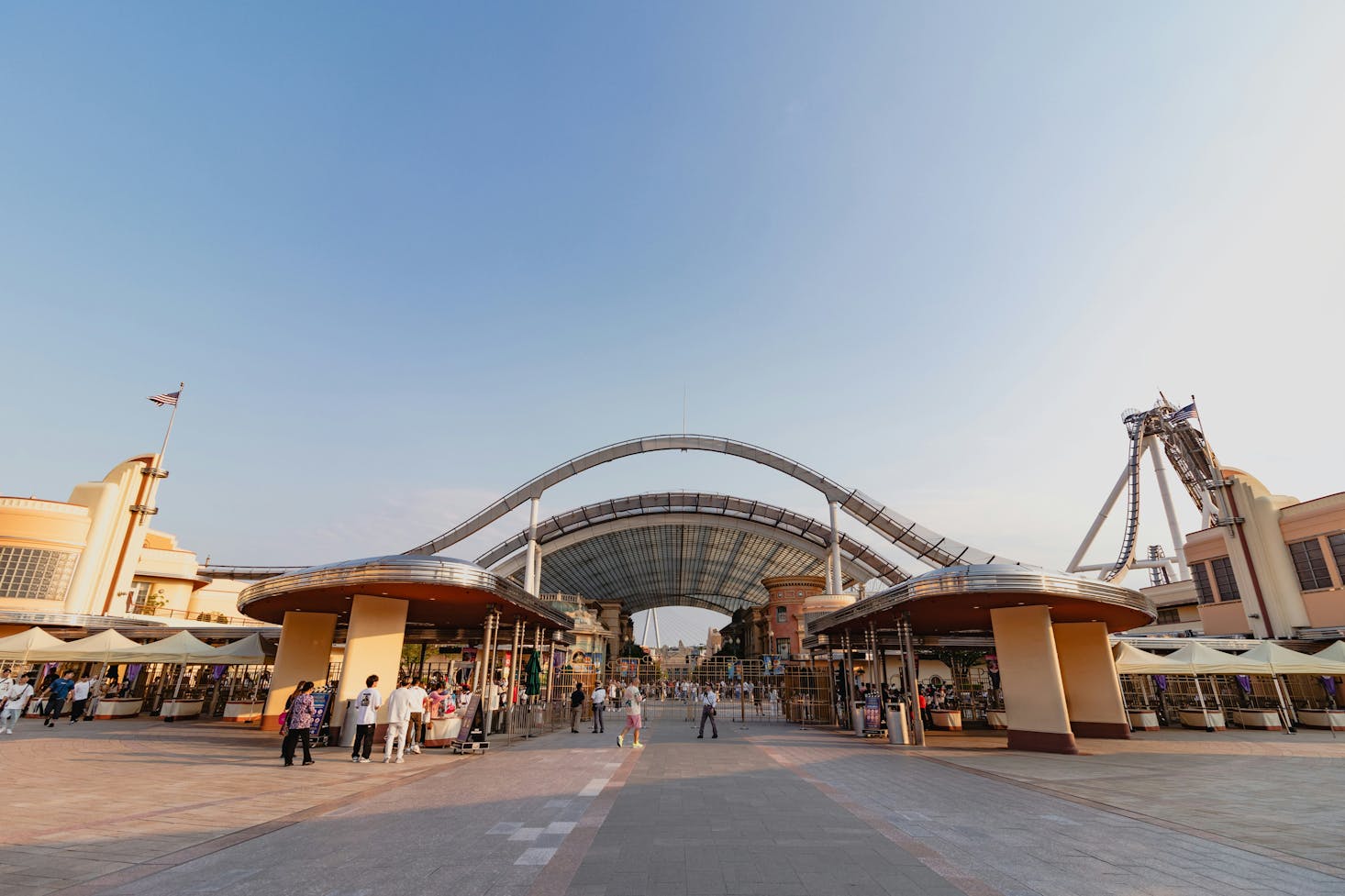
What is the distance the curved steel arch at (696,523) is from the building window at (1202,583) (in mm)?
15552

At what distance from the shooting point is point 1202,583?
34.6 meters

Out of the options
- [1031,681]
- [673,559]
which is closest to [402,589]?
[1031,681]

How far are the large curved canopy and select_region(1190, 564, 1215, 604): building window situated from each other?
51.0ft

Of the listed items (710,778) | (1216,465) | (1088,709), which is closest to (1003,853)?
(710,778)

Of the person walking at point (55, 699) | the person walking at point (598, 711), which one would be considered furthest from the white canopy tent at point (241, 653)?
the person walking at point (598, 711)

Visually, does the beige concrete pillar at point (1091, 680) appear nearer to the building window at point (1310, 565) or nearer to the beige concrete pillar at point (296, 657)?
the building window at point (1310, 565)

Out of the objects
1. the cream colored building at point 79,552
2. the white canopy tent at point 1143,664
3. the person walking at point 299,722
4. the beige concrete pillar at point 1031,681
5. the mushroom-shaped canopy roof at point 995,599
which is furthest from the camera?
the cream colored building at point 79,552

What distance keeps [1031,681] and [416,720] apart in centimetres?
1596

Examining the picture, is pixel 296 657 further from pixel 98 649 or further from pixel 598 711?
pixel 598 711

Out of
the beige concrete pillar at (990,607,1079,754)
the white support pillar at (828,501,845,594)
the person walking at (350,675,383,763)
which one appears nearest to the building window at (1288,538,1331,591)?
the white support pillar at (828,501,845,594)

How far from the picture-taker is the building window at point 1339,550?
89.2 ft

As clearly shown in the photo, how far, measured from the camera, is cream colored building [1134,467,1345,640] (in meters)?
27.4

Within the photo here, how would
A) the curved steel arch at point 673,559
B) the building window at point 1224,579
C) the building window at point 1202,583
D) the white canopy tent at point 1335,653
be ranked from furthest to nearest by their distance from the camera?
the curved steel arch at point 673,559, the building window at point 1202,583, the building window at point 1224,579, the white canopy tent at point 1335,653

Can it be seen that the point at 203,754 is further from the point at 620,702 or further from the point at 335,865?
the point at 620,702
